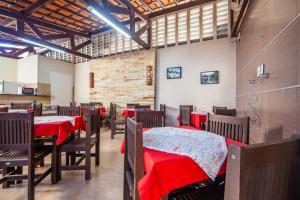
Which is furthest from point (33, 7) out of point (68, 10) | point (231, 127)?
point (231, 127)

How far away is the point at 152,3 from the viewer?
20.1 feet

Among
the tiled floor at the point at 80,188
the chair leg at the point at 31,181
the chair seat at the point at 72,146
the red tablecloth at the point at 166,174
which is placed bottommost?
the tiled floor at the point at 80,188

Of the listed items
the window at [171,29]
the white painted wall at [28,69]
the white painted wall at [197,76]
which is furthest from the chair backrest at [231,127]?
the white painted wall at [28,69]

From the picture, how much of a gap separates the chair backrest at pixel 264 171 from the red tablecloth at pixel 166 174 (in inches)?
17.5

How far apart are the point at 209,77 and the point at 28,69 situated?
723 centimetres

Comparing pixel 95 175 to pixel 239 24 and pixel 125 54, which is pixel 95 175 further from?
pixel 125 54

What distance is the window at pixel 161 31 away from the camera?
6695mm

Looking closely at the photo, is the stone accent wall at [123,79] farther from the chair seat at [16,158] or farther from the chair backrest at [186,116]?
the chair seat at [16,158]

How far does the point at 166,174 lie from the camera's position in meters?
1.09

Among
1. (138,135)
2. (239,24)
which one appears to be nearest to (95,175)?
(138,135)

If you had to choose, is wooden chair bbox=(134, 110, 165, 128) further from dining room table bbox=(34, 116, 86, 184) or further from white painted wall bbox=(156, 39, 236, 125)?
white painted wall bbox=(156, 39, 236, 125)

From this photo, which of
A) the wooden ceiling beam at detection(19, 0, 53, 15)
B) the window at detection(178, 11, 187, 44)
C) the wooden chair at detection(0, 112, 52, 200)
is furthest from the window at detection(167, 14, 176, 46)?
the wooden chair at detection(0, 112, 52, 200)

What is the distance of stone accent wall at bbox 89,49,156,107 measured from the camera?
22.9ft

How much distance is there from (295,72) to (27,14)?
6.73 m
